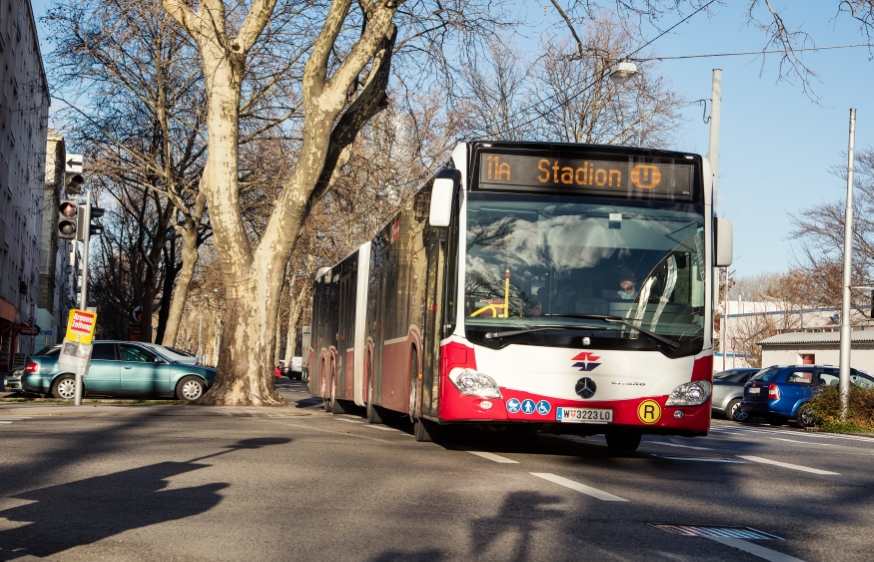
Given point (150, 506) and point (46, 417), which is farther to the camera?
point (46, 417)

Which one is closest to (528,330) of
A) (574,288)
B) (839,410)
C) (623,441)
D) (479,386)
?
(574,288)

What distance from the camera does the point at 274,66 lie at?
25984 millimetres

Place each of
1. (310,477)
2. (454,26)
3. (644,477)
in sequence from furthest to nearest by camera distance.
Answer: (454,26), (644,477), (310,477)

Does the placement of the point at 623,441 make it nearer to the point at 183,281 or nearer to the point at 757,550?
the point at 757,550

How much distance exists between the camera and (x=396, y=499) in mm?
7688

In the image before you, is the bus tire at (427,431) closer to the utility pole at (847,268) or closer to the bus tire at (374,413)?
the bus tire at (374,413)

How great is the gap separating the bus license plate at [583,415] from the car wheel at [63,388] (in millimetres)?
17289

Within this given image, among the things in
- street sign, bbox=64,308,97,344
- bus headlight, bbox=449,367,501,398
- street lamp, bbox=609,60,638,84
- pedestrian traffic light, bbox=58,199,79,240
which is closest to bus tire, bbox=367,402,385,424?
street sign, bbox=64,308,97,344

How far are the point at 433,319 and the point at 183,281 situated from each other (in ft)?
95.4

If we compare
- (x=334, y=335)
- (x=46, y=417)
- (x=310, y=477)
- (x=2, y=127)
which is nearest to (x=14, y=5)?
(x=2, y=127)

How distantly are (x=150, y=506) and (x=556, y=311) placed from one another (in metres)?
4.93

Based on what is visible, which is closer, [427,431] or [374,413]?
[427,431]

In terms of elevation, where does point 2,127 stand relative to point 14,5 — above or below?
below

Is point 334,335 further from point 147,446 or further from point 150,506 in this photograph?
point 150,506
